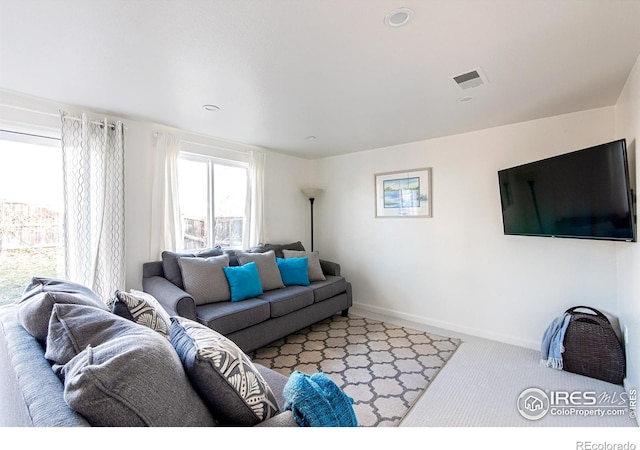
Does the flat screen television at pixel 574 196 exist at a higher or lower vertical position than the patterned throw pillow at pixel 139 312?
higher

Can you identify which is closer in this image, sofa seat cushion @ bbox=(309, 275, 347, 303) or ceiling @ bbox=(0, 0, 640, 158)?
ceiling @ bbox=(0, 0, 640, 158)

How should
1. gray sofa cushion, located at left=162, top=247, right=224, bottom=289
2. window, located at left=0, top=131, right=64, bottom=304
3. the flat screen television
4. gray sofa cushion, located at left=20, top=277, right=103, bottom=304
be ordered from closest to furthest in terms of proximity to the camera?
gray sofa cushion, located at left=20, top=277, right=103, bottom=304 → the flat screen television → window, located at left=0, top=131, right=64, bottom=304 → gray sofa cushion, located at left=162, top=247, right=224, bottom=289

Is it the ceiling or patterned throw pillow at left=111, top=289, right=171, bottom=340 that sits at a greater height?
the ceiling

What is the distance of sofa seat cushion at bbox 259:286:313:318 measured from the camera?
9.69ft

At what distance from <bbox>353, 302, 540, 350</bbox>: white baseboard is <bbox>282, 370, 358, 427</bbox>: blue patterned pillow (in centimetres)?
285

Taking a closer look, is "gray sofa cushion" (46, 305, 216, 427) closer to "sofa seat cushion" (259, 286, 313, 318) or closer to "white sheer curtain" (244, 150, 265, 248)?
"sofa seat cushion" (259, 286, 313, 318)

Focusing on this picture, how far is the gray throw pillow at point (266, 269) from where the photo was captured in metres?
3.31

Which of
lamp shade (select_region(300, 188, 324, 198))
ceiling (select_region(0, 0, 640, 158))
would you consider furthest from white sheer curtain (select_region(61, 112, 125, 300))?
lamp shade (select_region(300, 188, 324, 198))

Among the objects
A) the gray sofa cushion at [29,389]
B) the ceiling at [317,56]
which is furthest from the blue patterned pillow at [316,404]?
the ceiling at [317,56]

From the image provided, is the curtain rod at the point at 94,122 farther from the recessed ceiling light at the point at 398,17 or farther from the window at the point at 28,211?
the recessed ceiling light at the point at 398,17

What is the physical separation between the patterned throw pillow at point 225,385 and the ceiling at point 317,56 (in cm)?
146

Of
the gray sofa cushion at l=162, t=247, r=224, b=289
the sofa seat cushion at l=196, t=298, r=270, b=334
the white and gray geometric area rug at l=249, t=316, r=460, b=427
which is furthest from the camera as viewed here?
the gray sofa cushion at l=162, t=247, r=224, b=289

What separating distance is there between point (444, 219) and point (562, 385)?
186 cm
